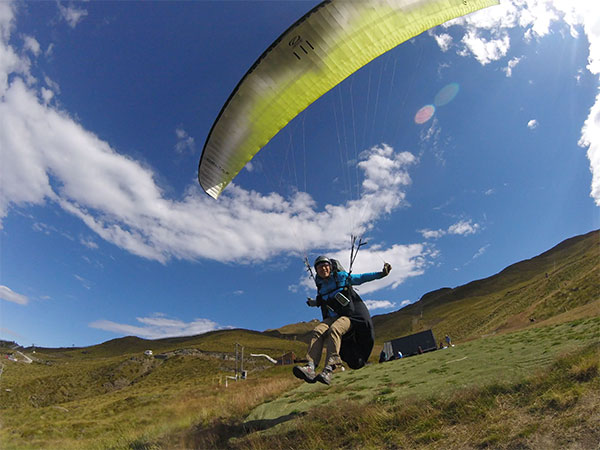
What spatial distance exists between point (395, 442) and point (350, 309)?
2.19 metres

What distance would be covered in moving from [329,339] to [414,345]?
26.7 metres

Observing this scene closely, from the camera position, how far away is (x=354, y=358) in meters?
5.96

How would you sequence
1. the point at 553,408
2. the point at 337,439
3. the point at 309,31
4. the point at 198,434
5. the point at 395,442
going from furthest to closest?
the point at 198,434, the point at 309,31, the point at 337,439, the point at 395,442, the point at 553,408

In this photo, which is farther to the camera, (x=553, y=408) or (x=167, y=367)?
Answer: (x=167, y=367)

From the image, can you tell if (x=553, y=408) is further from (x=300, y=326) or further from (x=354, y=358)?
(x=300, y=326)

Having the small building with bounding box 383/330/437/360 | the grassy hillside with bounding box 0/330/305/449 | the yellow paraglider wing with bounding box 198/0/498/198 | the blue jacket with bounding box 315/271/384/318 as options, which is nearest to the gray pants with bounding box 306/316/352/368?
the blue jacket with bounding box 315/271/384/318

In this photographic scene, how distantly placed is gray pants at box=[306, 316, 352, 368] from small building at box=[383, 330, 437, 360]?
81.2ft

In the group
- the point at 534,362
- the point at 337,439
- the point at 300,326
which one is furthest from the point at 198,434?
the point at 300,326

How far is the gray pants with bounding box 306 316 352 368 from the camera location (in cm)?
545

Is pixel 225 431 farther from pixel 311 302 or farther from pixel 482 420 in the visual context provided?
pixel 482 420

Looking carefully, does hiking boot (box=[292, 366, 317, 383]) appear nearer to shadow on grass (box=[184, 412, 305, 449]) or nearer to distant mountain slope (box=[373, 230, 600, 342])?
shadow on grass (box=[184, 412, 305, 449])

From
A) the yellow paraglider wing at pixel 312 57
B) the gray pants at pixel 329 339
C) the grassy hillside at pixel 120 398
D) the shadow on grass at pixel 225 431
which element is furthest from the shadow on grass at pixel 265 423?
the yellow paraglider wing at pixel 312 57

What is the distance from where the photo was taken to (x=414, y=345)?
2833cm

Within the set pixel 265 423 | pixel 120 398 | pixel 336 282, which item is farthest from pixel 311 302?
pixel 120 398
